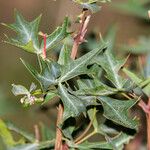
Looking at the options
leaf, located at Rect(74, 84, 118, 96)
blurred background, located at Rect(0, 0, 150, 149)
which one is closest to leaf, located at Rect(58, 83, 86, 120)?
leaf, located at Rect(74, 84, 118, 96)

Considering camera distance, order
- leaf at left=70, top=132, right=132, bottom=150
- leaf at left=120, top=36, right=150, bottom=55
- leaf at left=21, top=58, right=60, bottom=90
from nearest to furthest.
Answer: leaf at left=21, top=58, right=60, bottom=90, leaf at left=70, top=132, right=132, bottom=150, leaf at left=120, top=36, right=150, bottom=55

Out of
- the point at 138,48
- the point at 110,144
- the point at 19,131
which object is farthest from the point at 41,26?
the point at 110,144

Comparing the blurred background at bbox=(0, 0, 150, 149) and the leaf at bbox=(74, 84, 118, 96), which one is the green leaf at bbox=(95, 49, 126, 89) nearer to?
the leaf at bbox=(74, 84, 118, 96)

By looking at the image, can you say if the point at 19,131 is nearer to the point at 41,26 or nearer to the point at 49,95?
the point at 49,95

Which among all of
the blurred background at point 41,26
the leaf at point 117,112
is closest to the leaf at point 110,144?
the leaf at point 117,112

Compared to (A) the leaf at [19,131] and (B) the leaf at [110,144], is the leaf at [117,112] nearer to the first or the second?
(B) the leaf at [110,144]

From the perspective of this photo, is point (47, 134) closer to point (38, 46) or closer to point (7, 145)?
point (7, 145)

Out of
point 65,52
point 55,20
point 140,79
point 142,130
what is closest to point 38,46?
point 65,52
